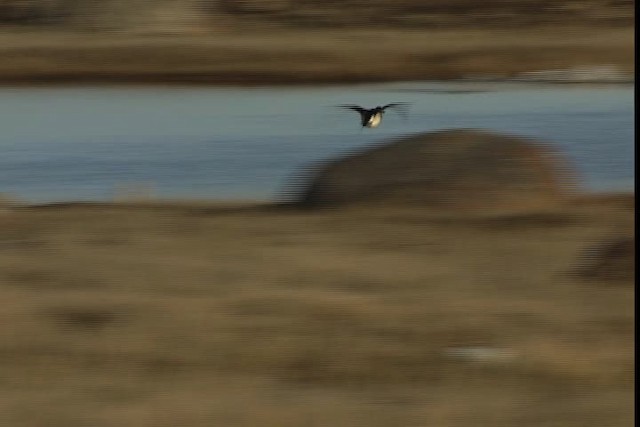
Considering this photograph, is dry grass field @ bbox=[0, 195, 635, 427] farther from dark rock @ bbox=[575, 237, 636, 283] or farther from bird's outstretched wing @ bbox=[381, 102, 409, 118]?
bird's outstretched wing @ bbox=[381, 102, 409, 118]

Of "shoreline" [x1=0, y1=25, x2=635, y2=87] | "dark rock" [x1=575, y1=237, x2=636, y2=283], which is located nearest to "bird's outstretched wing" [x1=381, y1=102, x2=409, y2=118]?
"shoreline" [x1=0, y1=25, x2=635, y2=87]

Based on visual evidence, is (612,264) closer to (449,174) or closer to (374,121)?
(449,174)

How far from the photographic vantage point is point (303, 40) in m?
16.7

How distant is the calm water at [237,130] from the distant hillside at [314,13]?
3.01 meters

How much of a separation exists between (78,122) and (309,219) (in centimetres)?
452

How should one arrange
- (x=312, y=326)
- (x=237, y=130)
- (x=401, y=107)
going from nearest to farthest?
(x=312, y=326), (x=237, y=130), (x=401, y=107)

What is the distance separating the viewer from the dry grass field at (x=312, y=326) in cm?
409

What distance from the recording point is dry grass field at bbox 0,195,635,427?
409 centimetres

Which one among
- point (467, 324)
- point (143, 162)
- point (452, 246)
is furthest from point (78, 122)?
point (467, 324)

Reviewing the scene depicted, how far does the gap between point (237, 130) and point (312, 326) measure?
614cm

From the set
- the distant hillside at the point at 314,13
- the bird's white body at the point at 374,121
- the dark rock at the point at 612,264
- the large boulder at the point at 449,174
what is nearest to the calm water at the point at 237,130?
the bird's white body at the point at 374,121

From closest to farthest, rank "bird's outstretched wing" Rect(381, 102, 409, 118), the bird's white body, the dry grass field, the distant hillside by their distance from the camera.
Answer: the dry grass field < the bird's white body < "bird's outstretched wing" Rect(381, 102, 409, 118) < the distant hillside

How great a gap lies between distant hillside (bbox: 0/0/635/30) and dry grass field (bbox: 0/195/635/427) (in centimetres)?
1027

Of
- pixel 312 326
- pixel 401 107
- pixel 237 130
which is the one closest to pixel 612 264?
pixel 312 326
